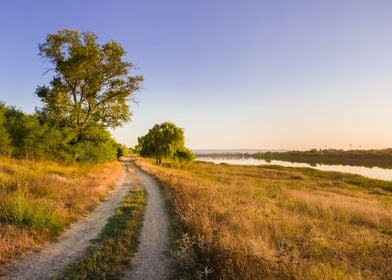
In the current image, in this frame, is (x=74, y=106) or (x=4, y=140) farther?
(x=74, y=106)

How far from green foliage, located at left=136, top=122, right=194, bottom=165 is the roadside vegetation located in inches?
2403

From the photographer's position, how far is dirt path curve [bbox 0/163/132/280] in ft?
26.1

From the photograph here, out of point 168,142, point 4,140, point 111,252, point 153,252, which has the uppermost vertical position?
point 168,142

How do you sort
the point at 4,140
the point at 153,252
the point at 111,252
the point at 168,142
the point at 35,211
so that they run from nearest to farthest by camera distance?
the point at 111,252 → the point at 153,252 → the point at 35,211 → the point at 4,140 → the point at 168,142

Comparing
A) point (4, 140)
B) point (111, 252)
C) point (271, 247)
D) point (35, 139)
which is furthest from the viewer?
point (35, 139)

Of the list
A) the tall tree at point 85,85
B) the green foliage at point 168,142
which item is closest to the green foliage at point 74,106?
the tall tree at point 85,85

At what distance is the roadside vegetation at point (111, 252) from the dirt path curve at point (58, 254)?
0.29 meters

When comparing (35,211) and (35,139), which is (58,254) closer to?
(35,211)

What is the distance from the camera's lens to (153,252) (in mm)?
9875

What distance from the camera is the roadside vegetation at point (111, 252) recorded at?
7.92 metres

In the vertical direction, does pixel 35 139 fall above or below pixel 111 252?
above

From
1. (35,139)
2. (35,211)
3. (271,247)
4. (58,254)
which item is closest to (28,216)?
(35,211)

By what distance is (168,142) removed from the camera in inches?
3012

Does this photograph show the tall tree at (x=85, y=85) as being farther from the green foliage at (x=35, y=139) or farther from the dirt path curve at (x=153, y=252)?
the dirt path curve at (x=153, y=252)
